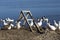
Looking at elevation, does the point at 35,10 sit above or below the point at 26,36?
below

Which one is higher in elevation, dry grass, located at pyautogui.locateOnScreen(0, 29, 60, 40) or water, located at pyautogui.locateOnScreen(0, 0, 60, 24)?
dry grass, located at pyautogui.locateOnScreen(0, 29, 60, 40)

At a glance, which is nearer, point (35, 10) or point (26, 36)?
point (26, 36)

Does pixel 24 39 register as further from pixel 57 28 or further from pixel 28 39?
pixel 57 28

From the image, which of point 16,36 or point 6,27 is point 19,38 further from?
point 6,27

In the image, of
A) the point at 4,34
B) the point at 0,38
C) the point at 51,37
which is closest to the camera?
the point at 51,37

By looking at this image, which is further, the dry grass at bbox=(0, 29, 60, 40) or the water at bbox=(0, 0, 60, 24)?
the water at bbox=(0, 0, 60, 24)

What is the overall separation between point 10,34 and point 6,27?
3.67 metres

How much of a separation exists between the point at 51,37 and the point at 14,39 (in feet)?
5.69

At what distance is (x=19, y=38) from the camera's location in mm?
16906

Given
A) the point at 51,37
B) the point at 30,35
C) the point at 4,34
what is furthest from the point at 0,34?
the point at 51,37

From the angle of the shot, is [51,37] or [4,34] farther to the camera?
[4,34]

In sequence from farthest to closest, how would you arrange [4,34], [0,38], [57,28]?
1. [57,28]
2. [4,34]
3. [0,38]

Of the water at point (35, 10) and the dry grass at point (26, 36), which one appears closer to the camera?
the dry grass at point (26, 36)

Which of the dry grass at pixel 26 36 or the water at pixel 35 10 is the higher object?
the dry grass at pixel 26 36
